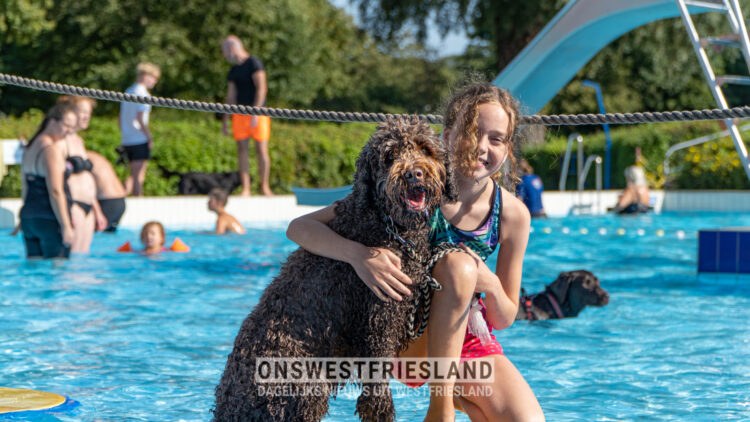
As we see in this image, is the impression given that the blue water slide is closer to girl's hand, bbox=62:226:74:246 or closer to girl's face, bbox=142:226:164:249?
girl's face, bbox=142:226:164:249

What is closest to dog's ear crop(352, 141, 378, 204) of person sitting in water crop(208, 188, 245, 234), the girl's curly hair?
the girl's curly hair

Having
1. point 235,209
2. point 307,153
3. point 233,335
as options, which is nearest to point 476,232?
point 233,335

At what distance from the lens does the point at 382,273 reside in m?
2.78

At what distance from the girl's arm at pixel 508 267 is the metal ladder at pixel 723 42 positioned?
4.38 meters

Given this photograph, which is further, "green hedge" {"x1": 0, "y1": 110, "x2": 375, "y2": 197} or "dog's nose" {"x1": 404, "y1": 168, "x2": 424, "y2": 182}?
"green hedge" {"x1": 0, "y1": 110, "x2": 375, "y2": 197}

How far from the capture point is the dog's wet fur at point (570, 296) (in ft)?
20.7

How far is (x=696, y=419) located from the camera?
4039 millimetres

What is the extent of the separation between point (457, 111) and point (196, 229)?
34.4 feet

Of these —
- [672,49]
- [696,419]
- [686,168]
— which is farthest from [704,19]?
[696,419]

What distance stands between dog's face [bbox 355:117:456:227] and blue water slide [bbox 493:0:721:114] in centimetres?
646

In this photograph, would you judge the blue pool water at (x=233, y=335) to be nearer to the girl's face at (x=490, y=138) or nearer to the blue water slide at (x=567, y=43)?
the girl's face at (x=490, y=138)

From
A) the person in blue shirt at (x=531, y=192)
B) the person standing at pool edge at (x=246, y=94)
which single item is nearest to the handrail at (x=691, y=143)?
the person in blue shirt at (x=531, y=192)

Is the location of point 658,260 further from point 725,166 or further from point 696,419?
point 725,166

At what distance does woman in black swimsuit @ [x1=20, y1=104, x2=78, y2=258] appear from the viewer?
8.38 metres
